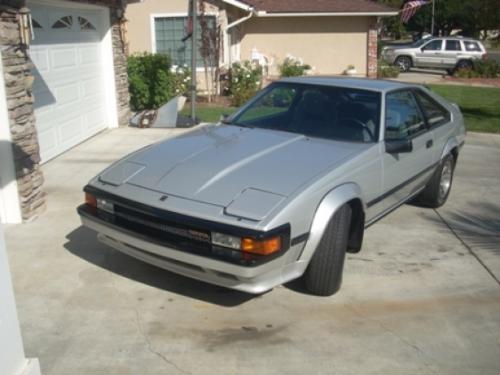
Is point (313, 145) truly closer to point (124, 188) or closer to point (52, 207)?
point (124, 188)

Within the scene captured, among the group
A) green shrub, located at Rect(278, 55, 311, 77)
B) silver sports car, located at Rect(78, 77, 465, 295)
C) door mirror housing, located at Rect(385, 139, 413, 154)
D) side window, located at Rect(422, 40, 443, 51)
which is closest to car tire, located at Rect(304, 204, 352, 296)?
silver sports car, located at Rect(78, 77, 465, 295)

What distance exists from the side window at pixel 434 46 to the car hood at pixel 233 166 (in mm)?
23093

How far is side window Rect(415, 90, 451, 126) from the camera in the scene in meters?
5.97

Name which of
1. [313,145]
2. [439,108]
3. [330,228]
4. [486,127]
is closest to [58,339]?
[330,228]

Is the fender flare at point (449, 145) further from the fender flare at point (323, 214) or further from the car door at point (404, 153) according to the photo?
the fender flare at point (323, 214)

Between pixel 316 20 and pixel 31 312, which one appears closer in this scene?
pixel 31 312

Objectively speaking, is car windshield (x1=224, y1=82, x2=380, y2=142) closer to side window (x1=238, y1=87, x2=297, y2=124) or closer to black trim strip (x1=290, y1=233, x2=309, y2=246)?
side window (x1=238, y1=87, x2=297, y2=124)

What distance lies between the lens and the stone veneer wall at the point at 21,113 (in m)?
5.43

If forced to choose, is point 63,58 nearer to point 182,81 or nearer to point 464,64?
point 182,81

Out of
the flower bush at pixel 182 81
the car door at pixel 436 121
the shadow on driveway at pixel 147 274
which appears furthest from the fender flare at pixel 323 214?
the flower bush at pixel 182 81

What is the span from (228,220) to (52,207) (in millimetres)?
3430

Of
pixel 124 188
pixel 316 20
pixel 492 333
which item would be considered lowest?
pixel 492 333

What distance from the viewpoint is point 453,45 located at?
83.8 ft

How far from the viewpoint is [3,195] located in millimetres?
5691
